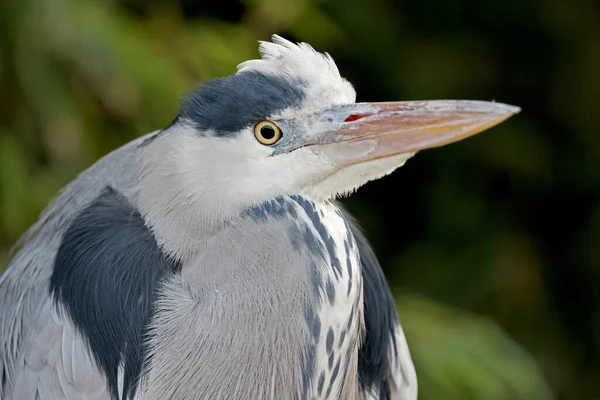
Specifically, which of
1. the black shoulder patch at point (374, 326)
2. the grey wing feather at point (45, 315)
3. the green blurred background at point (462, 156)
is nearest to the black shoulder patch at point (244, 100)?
the grey wing feather at point (45, 315)

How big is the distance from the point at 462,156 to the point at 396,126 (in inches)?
73.3

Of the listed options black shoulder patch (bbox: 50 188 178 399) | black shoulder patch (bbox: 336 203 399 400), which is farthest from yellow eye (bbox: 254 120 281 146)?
black shoulder patch (bbox: 336 203 399 400)

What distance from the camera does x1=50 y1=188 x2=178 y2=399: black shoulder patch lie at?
4.76 feet

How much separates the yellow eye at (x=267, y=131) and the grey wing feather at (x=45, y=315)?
32cm

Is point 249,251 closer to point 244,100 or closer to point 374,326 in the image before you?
point 244,100

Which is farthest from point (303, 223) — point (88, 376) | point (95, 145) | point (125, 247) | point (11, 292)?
point (95, 145)

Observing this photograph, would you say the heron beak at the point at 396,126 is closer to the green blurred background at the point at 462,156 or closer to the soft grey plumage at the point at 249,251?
the soft grey plumage at the point at 249,251

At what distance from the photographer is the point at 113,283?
1.48 meters

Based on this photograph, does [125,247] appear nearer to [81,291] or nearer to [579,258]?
[81,291]

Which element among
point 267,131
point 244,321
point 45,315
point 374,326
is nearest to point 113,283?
point 45,315

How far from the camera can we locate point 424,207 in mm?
3240

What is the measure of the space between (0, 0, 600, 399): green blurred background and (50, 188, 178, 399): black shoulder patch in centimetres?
98

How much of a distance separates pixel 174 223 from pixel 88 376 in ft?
1.01

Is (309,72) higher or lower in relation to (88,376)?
higher
